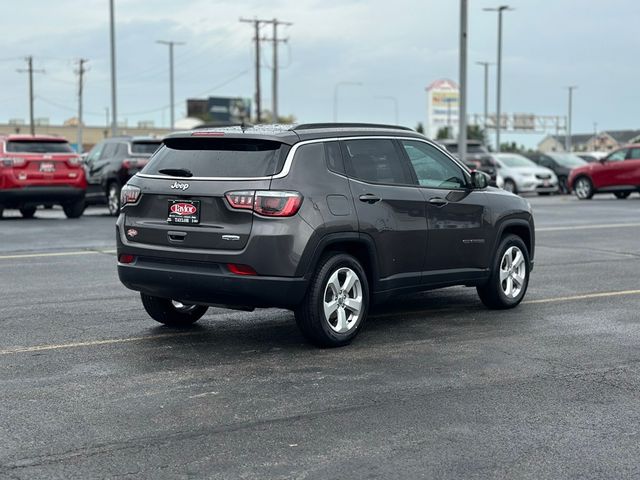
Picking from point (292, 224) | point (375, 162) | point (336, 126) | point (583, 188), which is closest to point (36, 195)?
point (336, 126)

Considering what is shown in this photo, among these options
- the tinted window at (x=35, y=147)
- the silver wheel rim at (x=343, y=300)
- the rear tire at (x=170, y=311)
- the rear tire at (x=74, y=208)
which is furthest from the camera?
the rear tire at (x=74, y=208)

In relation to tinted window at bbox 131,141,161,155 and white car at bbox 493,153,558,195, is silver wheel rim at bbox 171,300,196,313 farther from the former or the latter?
white car at bbox 493,153,558,195

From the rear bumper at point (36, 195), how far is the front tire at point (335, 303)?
47.9ft

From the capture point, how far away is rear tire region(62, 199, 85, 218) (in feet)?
74.8

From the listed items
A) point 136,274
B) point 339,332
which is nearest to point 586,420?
point 339,332

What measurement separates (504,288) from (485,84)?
64.9 metres

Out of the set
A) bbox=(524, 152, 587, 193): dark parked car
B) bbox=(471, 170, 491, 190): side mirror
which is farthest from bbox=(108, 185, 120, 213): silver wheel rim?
bbox=(524, 152, 587, 193): dark parked car

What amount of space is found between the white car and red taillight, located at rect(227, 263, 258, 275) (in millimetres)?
29209

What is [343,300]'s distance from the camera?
786 centimetres

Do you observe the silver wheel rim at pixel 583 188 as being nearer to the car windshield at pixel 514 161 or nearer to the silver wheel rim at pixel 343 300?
the car windshield at pixel 514 161

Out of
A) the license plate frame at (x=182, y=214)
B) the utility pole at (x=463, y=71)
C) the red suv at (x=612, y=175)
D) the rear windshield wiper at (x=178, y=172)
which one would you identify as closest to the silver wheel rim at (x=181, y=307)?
the license plate frame at (x=182, y=214)

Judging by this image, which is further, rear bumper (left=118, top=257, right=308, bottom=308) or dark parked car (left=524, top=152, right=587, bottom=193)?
dark parked car (left=524, top=152, right=587, bottom=193)

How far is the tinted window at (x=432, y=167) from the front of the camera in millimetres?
8836

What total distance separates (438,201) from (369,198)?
1.00m
